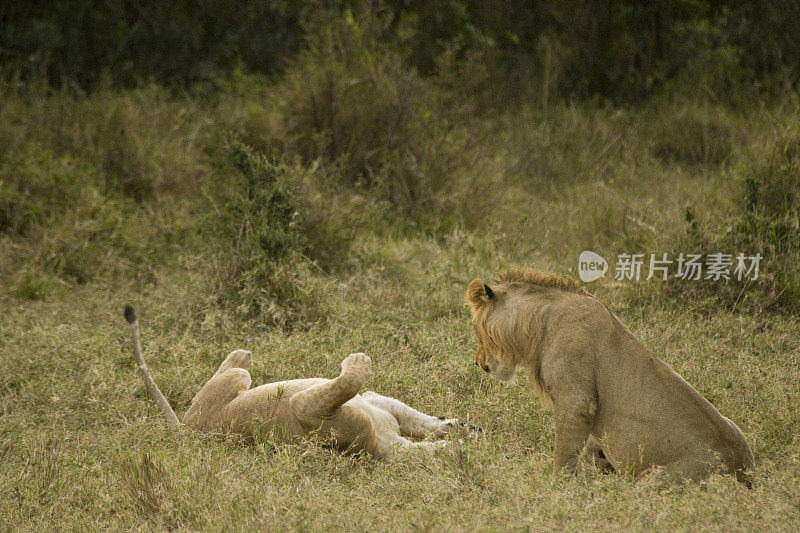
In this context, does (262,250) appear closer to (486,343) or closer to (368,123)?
(486,343)

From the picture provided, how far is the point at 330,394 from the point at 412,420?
71 cm

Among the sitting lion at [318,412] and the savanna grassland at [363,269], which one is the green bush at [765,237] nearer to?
the savanna grassland at [363,269]

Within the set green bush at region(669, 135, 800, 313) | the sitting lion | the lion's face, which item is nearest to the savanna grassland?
green bush at region(669, 135, 800, 313)

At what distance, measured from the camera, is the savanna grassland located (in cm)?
342

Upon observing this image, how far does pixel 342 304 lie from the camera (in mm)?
6090

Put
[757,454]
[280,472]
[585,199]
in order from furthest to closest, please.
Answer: [585,199]
[757,454]
[280,472]

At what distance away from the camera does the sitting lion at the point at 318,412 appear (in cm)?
393

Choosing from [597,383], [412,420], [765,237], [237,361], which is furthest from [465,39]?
[597,383]

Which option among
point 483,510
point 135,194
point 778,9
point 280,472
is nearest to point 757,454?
point 483,510

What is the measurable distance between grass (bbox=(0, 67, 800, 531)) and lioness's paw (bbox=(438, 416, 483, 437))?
129mm

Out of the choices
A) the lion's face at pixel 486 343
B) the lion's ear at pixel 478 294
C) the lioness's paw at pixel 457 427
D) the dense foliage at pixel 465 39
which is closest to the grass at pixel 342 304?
the lioness's paw at pixel 457 427

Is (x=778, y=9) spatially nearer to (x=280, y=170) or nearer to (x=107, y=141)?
(x=280, y=170)

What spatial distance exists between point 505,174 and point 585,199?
55.9 inches

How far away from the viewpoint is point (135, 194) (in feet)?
28.9
